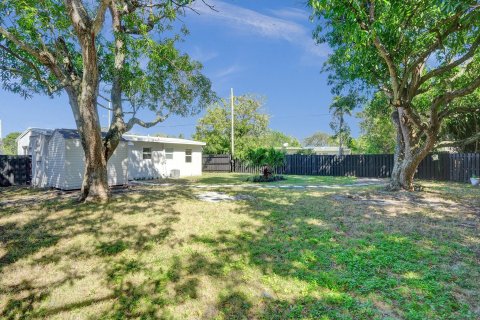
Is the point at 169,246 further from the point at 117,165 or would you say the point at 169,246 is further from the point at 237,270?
the point at 117,165

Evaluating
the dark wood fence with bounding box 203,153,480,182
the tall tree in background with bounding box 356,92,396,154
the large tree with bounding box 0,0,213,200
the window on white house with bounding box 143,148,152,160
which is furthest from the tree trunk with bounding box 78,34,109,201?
the tall tree in background with bounding box 356,92,396,154

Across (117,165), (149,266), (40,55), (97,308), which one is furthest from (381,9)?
(117,165)

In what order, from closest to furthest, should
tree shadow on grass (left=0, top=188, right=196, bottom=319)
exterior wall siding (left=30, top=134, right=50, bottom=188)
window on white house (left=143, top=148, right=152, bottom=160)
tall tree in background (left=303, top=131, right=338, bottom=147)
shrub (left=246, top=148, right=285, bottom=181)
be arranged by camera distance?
tree shadow on grass (left=0, top=188, right=196, bottom=319) → exterior wall siding (left=30, top=134, right=50, bottom=188) → shrub (left=246, top=148, right=285, bottom=181) → window on white house (left=143, top=148, right=152, bottom=160) → tall tree in background (left=303, top=131, right=338, bottom=147)

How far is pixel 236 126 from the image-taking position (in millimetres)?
27609

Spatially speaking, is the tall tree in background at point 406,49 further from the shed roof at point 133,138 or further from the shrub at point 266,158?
the shed roof at point 133,138

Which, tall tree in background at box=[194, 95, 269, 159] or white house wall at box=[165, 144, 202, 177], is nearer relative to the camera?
white house wall at box=[165, 144, 202, 177]

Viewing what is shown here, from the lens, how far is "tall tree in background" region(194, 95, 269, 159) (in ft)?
87.4

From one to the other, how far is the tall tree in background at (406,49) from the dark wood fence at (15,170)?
594 inches

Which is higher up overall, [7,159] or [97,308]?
[7,159]

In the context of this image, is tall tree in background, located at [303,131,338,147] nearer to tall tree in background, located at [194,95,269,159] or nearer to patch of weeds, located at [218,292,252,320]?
tall tree in background, located at [194,95,269,159]

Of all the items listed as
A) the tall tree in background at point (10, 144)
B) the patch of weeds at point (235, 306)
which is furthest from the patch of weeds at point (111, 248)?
the tall tree in background at point (10, 144)

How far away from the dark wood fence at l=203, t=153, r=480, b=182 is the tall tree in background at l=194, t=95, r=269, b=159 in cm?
230

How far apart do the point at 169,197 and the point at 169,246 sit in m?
4.06

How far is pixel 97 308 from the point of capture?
3008 millimetres
